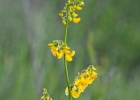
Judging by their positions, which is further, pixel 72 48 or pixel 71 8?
pixel 72 48

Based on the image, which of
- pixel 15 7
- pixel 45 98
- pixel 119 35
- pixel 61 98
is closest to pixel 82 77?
pixel 45 98

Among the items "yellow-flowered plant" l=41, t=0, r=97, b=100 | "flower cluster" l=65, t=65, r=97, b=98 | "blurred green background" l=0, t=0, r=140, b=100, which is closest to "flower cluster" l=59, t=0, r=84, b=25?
"yellow-flowered plant" l=41, t=0, r=97, b=100

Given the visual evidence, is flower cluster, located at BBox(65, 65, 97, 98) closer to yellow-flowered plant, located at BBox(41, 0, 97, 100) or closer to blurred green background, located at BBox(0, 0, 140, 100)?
yellow-flowered plant, located at BBox(41, 0, 97, 100)

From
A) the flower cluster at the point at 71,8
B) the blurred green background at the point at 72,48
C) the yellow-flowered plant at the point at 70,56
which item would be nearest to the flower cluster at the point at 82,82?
the yellow-flowered plant at the point at 70,56

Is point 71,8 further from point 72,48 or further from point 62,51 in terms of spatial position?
point 72,48

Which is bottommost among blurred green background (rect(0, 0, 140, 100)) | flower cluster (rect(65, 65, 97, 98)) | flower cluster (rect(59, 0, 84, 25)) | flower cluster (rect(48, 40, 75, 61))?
flower cluster (rect(65, 65, 97, 98))

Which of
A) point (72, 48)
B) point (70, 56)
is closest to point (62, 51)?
point (70, 56)

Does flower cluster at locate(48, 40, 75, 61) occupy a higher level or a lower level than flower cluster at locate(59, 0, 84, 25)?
lower

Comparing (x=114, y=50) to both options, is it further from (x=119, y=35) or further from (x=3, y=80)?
(x=3, y=80)
